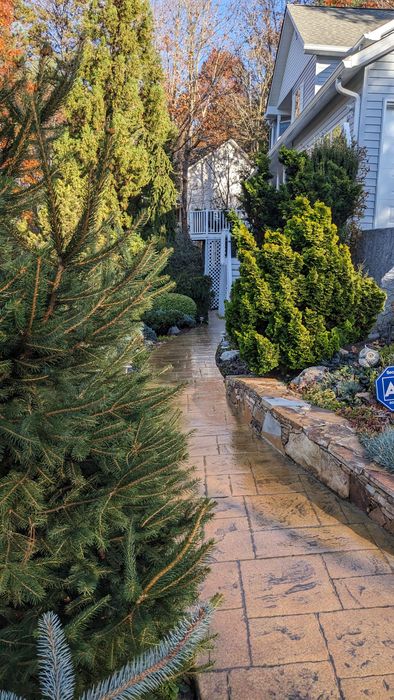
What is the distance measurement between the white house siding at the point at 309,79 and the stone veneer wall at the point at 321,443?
10062 mm

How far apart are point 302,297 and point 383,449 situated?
8.56 ft

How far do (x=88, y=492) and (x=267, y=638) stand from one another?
4.39 feet

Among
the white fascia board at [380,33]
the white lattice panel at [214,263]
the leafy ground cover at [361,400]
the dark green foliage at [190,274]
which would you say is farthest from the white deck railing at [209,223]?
the leafy ground cover at [361,400]

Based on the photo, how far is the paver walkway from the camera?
6.82ft

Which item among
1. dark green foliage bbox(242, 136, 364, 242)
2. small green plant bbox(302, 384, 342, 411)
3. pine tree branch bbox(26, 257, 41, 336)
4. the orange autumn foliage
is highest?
the orange autumn foliage

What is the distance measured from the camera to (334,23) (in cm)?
1269

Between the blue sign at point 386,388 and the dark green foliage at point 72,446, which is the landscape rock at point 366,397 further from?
the dark green foliage at point 72,446

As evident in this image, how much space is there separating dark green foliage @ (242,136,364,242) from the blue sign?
3.90 metres

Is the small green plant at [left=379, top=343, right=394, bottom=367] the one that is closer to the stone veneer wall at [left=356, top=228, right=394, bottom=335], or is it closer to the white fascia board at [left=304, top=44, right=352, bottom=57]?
the stone veneer wall at [left=356, top=228, right=394, bottom=335]

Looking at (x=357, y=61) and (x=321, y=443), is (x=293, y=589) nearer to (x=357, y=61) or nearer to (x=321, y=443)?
(x=321, y=443)

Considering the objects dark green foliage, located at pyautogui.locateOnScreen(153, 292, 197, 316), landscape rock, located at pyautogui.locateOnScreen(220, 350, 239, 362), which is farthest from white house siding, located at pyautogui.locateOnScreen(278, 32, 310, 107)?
landscape rock, located at pyautogui.locateOnScreen(220, 350, 239, 362)

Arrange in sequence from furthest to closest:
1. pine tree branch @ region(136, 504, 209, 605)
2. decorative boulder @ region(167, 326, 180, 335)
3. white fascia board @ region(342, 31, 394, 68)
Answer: decorative boulder @ region(167, 326, 180, 335) < white fascia board @ region(342, 31, 394, 68) < pine tree branch @ region(136, 504, 209, 605)

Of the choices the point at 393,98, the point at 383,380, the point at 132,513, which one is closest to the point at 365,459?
the point at 383,380

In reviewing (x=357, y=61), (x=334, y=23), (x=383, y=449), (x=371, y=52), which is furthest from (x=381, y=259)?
(x=334, y=23)
